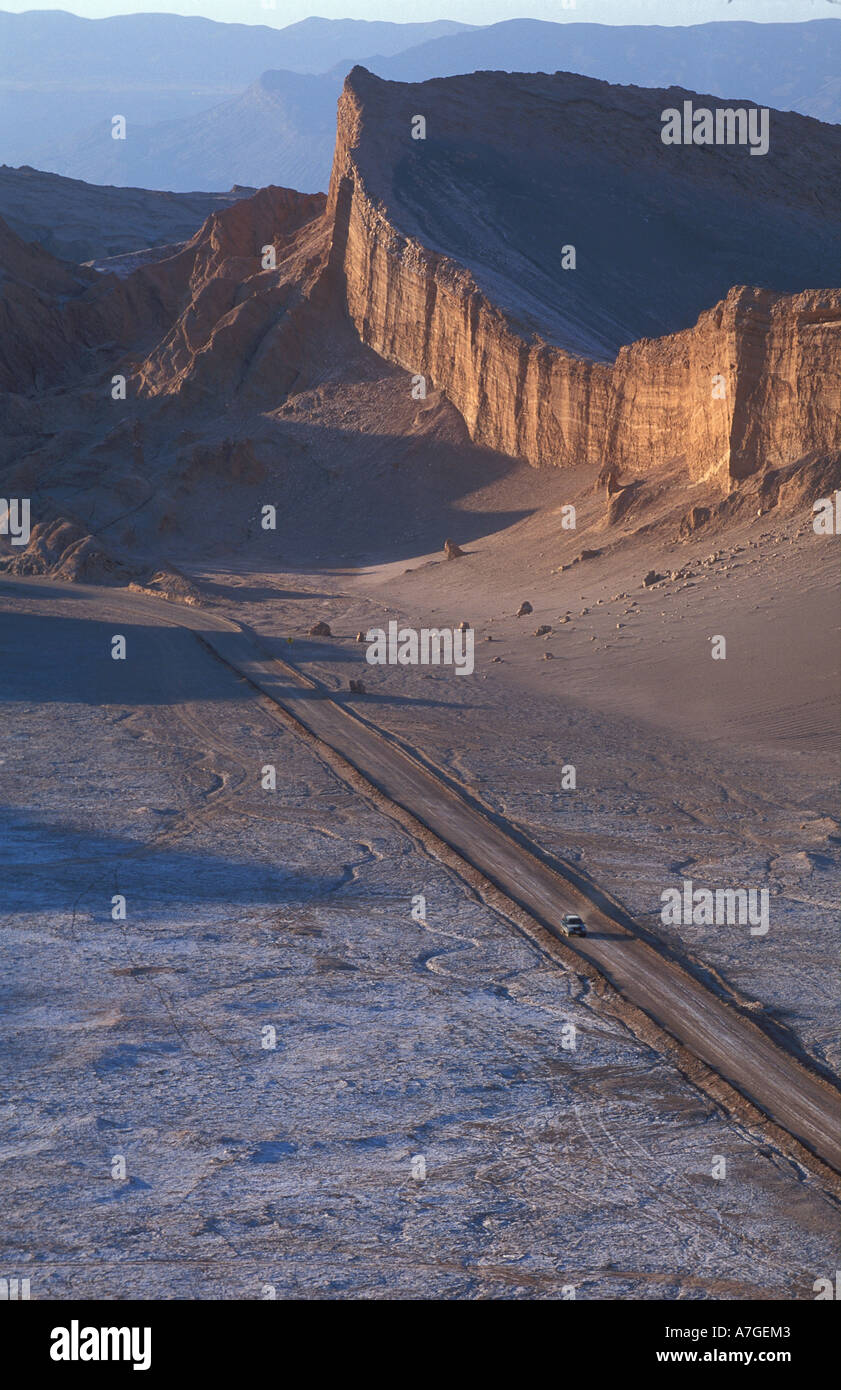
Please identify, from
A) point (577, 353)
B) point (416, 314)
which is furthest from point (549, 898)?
point (416, 314)

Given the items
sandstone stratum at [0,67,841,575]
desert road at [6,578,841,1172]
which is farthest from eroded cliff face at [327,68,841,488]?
desert road at [6,578,841,1172]

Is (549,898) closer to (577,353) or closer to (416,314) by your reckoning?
(577,353)

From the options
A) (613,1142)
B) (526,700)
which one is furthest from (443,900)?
(526,700)

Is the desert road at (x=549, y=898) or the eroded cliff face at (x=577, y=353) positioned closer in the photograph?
the desert road at (x=549, y=898)

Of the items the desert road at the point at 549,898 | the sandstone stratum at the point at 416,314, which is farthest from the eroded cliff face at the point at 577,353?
the desert road at the point at 549,898

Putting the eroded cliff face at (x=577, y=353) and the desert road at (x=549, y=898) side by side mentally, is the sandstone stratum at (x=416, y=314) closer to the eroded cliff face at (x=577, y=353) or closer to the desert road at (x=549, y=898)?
the eroded cliff face at (x=577, y=353)
